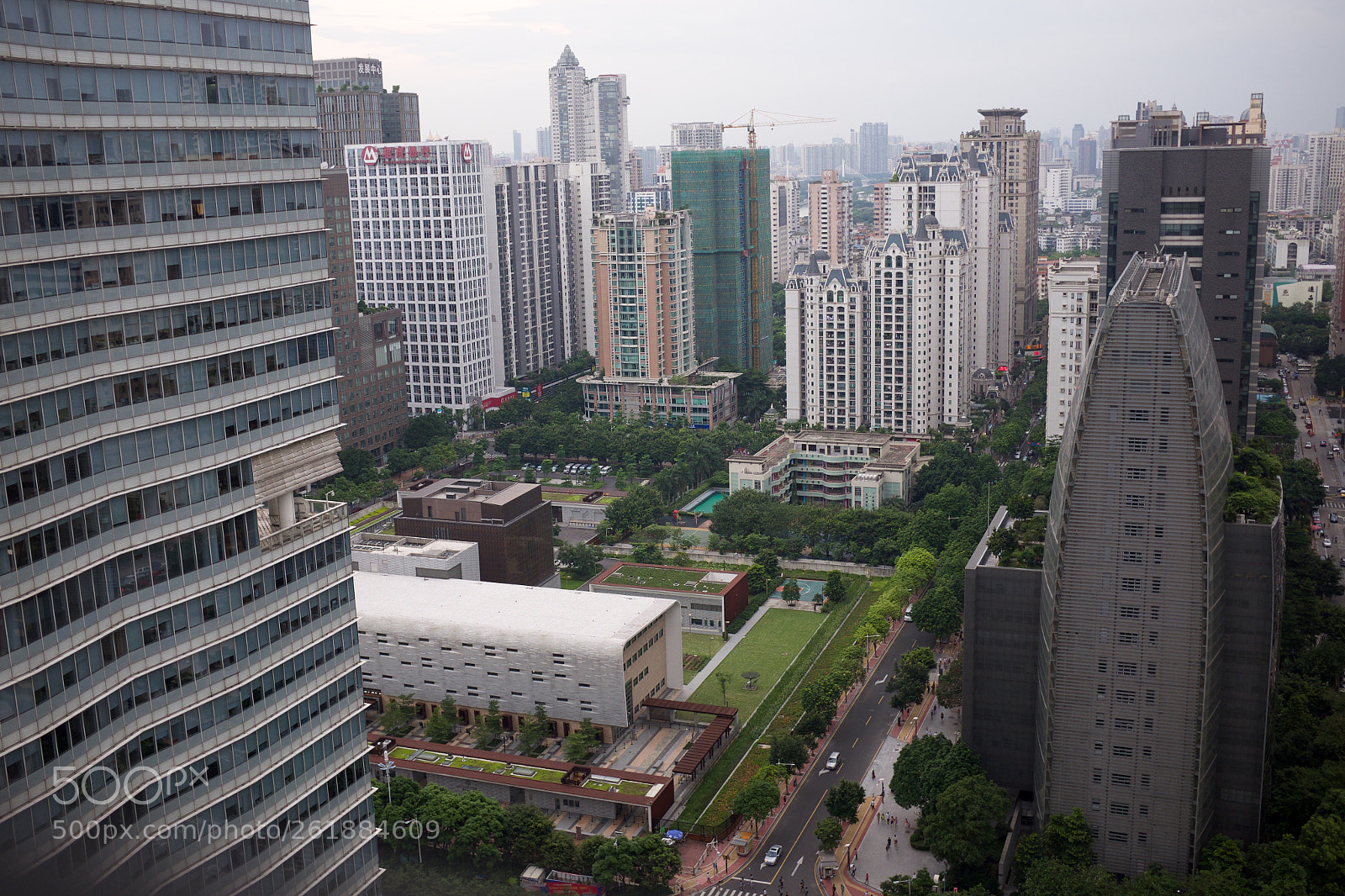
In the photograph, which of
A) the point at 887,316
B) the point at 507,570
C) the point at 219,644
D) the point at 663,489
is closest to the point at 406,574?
the point at 507,570

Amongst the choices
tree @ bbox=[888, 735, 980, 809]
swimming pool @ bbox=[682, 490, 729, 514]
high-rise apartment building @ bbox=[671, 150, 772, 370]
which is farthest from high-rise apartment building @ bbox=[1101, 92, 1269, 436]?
high-rise apartment building @ bbox=[671, 150, 772, 370]

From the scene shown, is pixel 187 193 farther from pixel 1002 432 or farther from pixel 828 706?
pixel 1002 432

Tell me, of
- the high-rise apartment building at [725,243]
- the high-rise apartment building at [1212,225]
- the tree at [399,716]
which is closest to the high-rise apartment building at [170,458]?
the tree at [399,716]

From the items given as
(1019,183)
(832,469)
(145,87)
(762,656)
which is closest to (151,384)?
(145,87)

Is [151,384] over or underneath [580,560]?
over

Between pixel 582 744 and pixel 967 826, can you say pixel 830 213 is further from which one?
pixel 967 826

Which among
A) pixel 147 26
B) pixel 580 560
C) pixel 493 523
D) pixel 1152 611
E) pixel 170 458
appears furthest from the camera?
pixel 580 560

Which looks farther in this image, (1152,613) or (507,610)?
(507,610)

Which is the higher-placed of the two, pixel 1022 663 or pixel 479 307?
pixel 479 307
